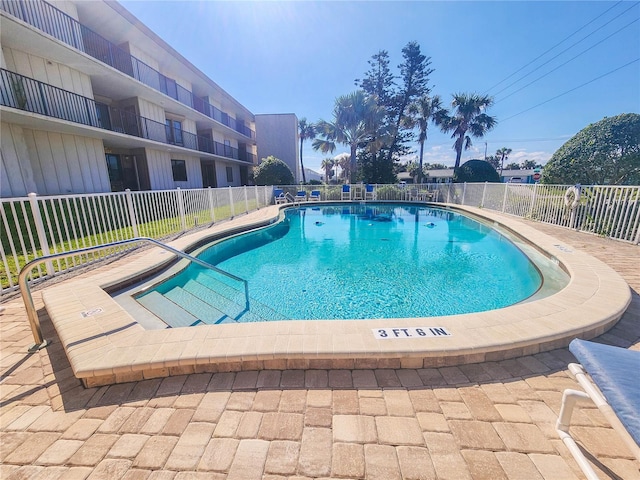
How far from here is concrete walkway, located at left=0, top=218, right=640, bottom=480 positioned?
4.05ft

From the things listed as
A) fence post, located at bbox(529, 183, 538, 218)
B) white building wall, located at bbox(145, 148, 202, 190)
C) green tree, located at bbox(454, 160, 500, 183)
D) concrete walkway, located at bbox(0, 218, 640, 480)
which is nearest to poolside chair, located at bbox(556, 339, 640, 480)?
concrete walkway, located at bbox(0, 218, 640, 480)

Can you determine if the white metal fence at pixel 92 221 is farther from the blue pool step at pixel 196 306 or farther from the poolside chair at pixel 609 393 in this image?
the poolside chair at pixel 609 393

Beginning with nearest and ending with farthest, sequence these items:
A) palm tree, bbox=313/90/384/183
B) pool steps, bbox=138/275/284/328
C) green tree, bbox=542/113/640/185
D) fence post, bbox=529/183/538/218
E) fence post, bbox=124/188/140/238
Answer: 1. pool steps, bbox=138/275/284/328
2. fence post, bbox=124/188/140/238
3. green tree, bbox=542/113/640/185
4. fence post, bbox=529/183/538/218
5. palm tree, bbox=313/90/384/183

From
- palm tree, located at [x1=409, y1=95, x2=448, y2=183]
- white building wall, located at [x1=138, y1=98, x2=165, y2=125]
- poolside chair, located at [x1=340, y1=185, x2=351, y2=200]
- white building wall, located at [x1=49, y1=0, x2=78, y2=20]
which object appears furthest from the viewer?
palm tree, located at [x1=409, y1=95, x2=448, y2=183]

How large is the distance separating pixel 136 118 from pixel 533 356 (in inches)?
602

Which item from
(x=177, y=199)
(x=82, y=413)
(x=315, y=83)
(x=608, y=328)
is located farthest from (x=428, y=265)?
(x=315, y=83)

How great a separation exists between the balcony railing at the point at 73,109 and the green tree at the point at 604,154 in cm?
1748

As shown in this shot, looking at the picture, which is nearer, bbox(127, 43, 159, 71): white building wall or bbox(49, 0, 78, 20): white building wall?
bbox(49, 0, 78, 20): white building wall

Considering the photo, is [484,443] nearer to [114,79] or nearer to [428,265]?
[428,265]

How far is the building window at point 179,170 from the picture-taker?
14.9 m

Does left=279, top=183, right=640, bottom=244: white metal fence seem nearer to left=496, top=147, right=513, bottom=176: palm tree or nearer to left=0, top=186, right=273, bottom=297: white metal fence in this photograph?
left=0, top=186, right=273, bottom=297: white metal fence

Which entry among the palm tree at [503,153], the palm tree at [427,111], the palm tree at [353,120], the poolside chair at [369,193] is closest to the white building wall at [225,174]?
the palm tree at [353,120]

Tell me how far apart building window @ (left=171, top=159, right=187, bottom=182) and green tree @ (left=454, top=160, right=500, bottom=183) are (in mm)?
19096

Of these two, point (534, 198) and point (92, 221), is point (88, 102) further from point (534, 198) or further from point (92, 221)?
point (534, 198)
